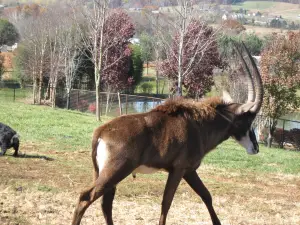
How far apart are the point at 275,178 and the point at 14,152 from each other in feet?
21.6

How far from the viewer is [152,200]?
9.29 metres

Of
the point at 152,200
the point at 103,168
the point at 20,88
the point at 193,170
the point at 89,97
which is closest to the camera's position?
the point at 103,168

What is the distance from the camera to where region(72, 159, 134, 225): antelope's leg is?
20.5ft

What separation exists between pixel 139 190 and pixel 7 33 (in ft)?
212

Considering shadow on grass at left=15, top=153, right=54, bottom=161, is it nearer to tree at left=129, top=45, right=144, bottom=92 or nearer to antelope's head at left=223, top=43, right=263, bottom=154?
Result: antelope's head at left=223, top=43, right=263, bottom=154

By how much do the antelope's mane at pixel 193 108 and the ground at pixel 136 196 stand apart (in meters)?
1.69

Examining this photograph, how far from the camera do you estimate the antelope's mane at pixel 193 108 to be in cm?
714

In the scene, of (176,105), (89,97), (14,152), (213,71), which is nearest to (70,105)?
(89,97)

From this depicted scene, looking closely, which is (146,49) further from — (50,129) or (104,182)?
(104,182)

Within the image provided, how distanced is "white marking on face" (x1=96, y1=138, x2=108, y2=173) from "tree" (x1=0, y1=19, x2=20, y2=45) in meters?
66.7

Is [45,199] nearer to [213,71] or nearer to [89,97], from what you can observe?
[89,97]

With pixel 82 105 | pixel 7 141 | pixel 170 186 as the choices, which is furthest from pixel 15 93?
pixel 170 186

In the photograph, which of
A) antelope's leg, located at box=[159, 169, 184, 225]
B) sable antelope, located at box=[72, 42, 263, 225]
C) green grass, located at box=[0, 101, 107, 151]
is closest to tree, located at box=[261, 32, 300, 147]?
green grass, located at box=[0, 101, 107, 151]

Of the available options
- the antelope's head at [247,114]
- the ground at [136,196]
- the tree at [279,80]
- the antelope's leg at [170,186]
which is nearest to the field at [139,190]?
the ground at [136,196]
